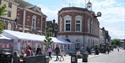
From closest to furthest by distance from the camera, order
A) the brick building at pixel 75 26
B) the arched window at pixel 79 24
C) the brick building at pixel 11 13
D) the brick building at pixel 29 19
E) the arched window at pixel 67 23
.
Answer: the brick building at pixel 11 13 → the brick building at pixel 29 19 → the brick building at pixel 75 26 → the arched window at pixel 79 24 → the arched window at pixel 67 23

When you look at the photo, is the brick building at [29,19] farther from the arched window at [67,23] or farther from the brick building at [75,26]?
the arched window at [67,23]

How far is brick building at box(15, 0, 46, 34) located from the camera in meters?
52.0

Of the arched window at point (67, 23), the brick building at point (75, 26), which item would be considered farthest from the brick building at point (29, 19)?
the arched window at point (67, 23)

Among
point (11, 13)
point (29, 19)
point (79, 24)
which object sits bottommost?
point (79, 24)

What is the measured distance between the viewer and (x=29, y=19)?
56.5 metres

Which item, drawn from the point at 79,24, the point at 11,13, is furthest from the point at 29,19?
the point at 79,24

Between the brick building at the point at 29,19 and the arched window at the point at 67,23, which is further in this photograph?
the arched window at the point at 67,23

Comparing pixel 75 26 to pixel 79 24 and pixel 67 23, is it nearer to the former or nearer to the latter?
pixel 79 24

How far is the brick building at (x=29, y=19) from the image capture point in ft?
171

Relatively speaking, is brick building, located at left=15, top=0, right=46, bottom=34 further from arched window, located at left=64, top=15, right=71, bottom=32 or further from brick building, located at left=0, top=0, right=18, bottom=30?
arched window, located at left=64, top=15, right=71, bottom=32

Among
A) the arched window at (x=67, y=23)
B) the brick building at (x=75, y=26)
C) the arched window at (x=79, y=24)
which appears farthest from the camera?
the arched window at (x=67, y=23)

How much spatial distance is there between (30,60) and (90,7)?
5412 centimetres

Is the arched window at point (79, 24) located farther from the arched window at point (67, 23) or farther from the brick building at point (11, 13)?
the brick building at point (11, 13)

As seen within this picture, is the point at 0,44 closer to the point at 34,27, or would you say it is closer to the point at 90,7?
the point at 34,27
